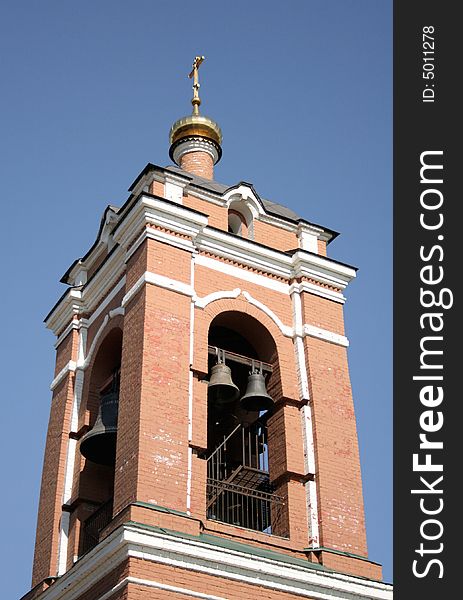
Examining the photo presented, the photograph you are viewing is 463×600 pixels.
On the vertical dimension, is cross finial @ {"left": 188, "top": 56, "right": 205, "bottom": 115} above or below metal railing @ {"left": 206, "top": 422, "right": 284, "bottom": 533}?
above

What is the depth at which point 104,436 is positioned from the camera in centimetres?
1273

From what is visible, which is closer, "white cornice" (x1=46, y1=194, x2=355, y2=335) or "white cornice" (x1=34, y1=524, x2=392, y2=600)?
"white cornice" (x1=34, y1=524, x2=392, y2=600)

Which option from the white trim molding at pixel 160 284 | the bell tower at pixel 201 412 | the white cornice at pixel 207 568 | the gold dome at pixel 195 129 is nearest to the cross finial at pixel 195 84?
the gold dome at pixel 195 129

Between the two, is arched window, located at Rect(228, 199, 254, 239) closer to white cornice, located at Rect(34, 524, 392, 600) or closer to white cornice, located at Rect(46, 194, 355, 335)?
white cornice, located at Rect(46, 194, 355, 335)

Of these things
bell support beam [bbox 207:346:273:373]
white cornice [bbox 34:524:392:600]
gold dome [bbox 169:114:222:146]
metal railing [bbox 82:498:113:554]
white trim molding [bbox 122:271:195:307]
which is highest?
gold dome [bbox 169:114:222:146]

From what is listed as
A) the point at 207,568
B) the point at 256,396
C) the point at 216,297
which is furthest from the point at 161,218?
the point at 207,568

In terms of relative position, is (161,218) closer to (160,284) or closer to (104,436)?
(160,284)

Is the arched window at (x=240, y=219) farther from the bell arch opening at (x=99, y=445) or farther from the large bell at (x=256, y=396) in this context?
the large bell at (x=256, y=396)

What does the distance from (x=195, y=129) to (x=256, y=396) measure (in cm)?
580

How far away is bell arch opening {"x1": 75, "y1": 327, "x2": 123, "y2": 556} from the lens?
41.9 ft

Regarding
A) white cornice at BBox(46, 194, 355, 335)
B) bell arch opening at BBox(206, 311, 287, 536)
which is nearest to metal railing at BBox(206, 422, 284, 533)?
bell arch opening at BBox(206, 311, 287, 536)

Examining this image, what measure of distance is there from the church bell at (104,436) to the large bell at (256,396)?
60.1 inches

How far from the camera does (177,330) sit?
12.7 meters

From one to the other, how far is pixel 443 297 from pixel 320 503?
3.68 metres
